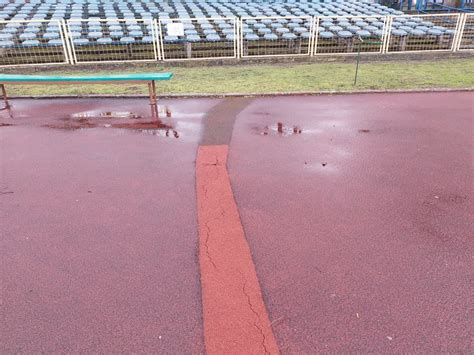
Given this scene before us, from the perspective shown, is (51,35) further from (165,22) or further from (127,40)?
(165,22)

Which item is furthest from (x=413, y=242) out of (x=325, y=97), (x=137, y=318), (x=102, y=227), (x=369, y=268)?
(x=325, y=97)

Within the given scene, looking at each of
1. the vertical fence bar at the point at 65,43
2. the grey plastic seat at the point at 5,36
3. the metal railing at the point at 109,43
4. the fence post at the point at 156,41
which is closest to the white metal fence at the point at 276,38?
the fence post at the point at 156,41

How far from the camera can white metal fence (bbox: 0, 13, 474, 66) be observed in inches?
497

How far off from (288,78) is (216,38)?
405 centimetres

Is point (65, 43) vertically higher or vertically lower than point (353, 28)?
lower

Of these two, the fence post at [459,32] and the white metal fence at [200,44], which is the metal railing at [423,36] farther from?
the white metal fence at [200,44]

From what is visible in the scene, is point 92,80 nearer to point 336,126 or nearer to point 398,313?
point 336,126

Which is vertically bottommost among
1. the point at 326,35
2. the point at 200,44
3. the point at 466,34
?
the point at 200,44

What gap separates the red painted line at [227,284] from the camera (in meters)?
2.69

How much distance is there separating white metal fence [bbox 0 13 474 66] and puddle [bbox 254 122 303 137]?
21.1 ft

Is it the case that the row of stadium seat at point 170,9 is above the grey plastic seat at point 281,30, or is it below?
above

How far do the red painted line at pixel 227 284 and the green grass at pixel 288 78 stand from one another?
5507 mm

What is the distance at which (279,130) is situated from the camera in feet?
22.4

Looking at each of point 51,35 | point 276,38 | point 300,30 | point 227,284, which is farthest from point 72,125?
point 300,30
